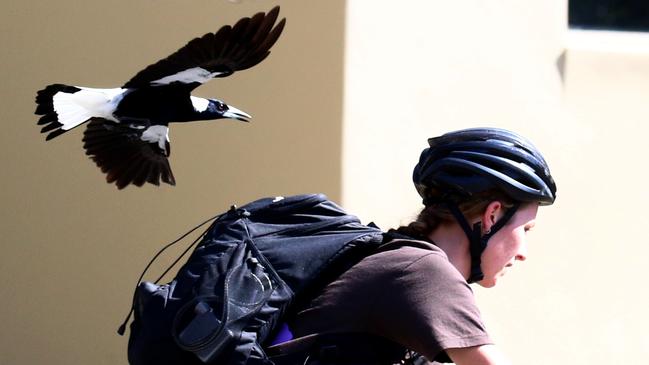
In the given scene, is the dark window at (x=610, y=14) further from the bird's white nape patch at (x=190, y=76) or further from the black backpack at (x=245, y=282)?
the black backpack at (x=245, y=282)

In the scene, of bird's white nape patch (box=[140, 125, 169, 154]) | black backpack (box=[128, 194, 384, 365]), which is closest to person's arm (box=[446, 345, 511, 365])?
black backpack (box=[128, 194, 384, 365])

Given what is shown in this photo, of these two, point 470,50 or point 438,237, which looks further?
point 470,50

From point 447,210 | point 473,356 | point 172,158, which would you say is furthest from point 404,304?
point 172,158

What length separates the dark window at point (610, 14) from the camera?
5.77 metres

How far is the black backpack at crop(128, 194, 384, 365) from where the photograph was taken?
2494 millimetres

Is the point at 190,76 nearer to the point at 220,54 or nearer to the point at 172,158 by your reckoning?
the point at 220,54

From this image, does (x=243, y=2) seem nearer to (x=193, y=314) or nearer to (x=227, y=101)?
(x=227, y=101)

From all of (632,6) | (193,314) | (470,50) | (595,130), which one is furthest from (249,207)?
(632,6)

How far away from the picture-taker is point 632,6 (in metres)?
6.03

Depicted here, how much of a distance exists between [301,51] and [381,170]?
58 centimetres

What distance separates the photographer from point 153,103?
3893 millimetres

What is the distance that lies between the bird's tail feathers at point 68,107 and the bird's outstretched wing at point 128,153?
199 millimetres

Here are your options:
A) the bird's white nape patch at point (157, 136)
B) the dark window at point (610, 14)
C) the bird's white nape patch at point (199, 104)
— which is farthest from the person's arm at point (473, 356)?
the dark window at point (610, 14)

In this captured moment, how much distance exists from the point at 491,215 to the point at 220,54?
1.14 metres
